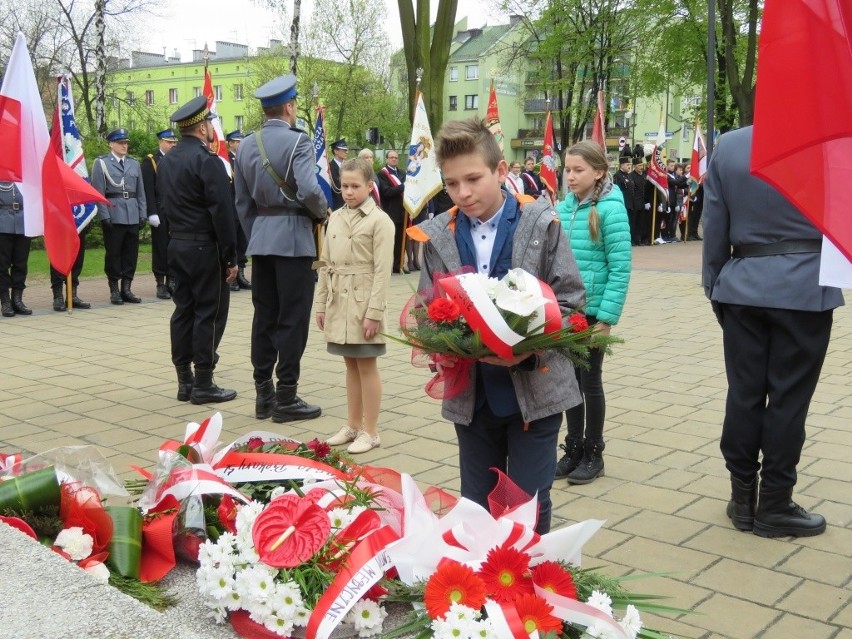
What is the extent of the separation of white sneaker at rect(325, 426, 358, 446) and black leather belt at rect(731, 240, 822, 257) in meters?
2.65

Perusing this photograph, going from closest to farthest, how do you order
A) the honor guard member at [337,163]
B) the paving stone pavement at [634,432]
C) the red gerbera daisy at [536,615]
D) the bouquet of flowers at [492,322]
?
the red gerbera daisy at [536,615]
the bouquet of flowers at [492,322]
the paving stone pavement at [634,432]
the honor guard member at [337,163]

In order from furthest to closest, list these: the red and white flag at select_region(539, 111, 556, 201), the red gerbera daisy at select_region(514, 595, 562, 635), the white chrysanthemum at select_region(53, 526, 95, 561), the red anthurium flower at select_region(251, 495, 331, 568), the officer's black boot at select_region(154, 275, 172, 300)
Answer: the red and white flag at select_region(539, 111, 556, 201), the officer's black boot at select_region(154, 275, 172, 300), the white chrysanthemum at select_region(53, 526, 95, 561), the red anthurium flower at select_region(251, 495, 331, 568), the red gerbera daisy at select_region(514, 595, 562, 635)

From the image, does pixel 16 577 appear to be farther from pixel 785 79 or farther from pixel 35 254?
pixel 35 254

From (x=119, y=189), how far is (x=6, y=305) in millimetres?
2123

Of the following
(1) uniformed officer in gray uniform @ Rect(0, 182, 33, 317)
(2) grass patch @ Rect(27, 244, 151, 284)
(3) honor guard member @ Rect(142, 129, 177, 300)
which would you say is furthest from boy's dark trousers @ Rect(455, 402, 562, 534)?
(2) grass patch @ Rect(27, 244, 151, 284)

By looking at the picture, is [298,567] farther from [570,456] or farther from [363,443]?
[363,443]

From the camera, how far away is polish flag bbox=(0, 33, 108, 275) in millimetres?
4652

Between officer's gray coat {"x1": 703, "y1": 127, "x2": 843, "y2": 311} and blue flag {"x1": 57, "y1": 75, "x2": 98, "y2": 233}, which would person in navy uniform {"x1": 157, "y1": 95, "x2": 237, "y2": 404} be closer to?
officer's gray coat {"x1": 703, "y1": 127, "x2": 843, "y2": 311}

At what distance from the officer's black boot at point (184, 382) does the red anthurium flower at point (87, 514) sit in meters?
4.20

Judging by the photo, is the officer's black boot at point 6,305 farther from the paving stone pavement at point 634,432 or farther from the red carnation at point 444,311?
the red carnation at point 444,311

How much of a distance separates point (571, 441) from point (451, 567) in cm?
299

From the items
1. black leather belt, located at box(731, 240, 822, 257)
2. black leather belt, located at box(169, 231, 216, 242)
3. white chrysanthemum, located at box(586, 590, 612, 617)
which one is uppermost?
black leather belt, located at box(731, 240, 822, 257)

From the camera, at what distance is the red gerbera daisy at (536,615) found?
221 cm

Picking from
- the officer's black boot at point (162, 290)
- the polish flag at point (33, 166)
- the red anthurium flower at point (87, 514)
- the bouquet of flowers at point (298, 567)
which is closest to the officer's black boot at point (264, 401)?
the polish flag at point (33, 166)
